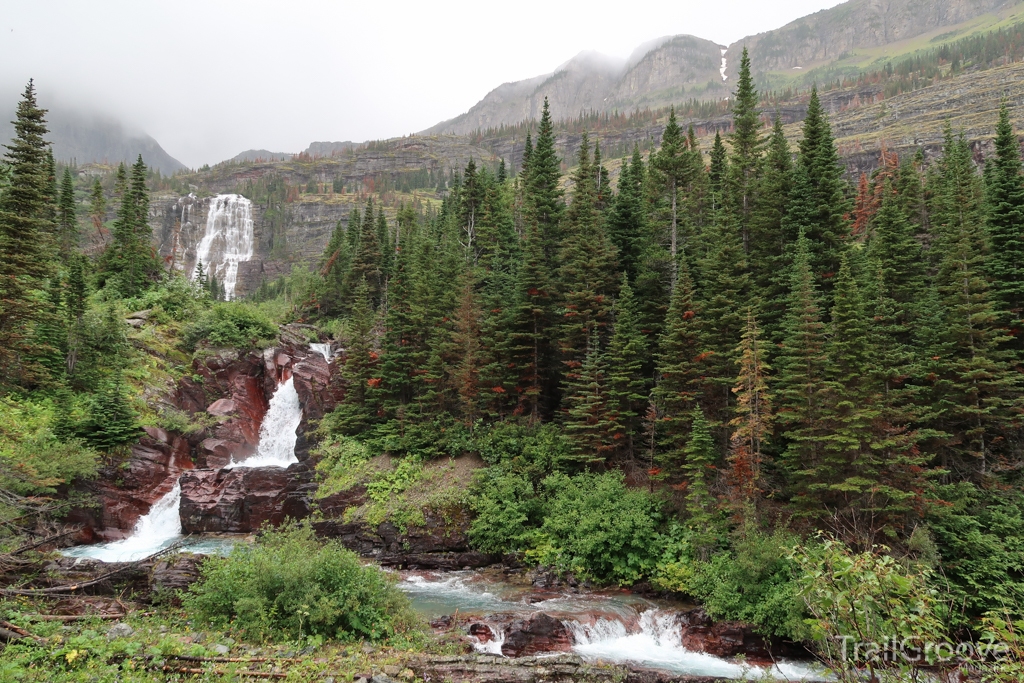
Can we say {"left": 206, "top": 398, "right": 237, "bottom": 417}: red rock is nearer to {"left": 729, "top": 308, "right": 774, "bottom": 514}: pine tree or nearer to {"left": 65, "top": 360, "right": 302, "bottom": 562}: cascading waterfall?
{"left": 65, "top": 360, "right": 302, "bottom": 562}: cascading waterfall

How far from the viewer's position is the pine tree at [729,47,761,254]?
115 ft

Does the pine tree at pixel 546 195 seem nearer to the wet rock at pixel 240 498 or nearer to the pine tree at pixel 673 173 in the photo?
the pine tree at pixel 673 173

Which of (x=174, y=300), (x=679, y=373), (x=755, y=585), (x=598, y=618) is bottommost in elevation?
(x=598, y=618)

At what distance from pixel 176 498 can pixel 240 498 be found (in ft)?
14.0

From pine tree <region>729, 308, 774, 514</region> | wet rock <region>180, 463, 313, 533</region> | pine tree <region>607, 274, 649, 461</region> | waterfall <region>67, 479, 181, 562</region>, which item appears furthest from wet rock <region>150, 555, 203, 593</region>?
pine tree <region>729, 308, 774, 514</region>

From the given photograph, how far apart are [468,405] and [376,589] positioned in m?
19.7

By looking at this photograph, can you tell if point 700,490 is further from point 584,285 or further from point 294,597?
point 294,597

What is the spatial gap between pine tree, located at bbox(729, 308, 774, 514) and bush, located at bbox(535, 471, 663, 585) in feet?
14.8

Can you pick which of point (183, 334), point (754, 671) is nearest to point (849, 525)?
point (754, 671)

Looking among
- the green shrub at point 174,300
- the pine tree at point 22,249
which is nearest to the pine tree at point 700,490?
the pine tree at point 22,249

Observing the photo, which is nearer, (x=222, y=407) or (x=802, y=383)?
(x=802, y=383)

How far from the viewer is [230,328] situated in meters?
48.2

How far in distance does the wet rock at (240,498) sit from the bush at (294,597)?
1883 centimetres

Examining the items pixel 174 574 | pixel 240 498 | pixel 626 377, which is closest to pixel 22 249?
pixel 240 498
